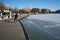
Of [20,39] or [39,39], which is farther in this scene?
[39,39]

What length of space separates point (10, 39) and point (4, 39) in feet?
1.19

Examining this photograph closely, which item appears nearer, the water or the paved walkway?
the paved walkway

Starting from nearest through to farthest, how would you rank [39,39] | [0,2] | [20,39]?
[20,39]
[39,39]
[0,2]

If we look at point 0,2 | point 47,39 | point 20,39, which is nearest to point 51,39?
point 47,39

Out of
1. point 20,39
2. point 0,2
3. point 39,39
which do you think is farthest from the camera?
point 0,2

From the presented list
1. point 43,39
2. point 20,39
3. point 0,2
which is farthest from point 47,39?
point 0,2

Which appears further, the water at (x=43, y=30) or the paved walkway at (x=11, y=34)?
the water at (x=43, y=30)

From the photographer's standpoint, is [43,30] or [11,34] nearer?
[11,34]

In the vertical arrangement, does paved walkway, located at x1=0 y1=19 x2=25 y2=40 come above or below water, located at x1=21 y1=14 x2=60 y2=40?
above

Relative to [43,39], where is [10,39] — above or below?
above

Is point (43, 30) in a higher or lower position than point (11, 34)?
lower

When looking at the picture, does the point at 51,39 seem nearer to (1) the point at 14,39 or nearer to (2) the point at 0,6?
(1) the point at 14,39

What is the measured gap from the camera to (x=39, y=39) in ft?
42.9

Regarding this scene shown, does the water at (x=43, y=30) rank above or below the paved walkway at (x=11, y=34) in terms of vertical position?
below
